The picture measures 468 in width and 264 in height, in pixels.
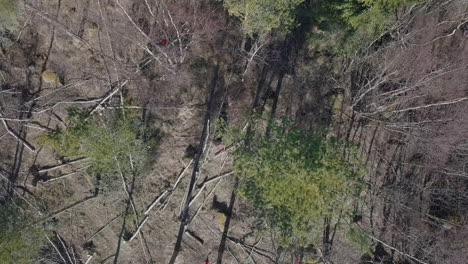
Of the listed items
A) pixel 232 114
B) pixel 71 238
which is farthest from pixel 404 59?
pixel 71 238

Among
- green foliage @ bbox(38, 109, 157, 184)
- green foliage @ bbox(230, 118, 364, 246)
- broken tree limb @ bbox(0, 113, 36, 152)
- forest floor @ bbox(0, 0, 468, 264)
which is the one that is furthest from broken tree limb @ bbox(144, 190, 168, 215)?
broken tree limb @ bbox(0, 113, 36, 152)

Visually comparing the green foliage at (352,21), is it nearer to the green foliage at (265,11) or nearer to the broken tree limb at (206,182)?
the green foliage at (265,11)

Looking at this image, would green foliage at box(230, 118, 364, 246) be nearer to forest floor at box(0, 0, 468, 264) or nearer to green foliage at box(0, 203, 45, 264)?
forest floor at box(0, 0, 468, 264)

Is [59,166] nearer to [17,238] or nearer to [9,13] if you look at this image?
[17,238]

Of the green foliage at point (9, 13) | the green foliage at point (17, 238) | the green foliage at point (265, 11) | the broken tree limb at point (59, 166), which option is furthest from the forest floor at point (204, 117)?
the green foliage at point (265, 11)

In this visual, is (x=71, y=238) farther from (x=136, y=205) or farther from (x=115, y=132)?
(x=115, y=132)

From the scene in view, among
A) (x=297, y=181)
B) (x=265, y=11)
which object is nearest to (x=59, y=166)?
(x=297, y=181)
